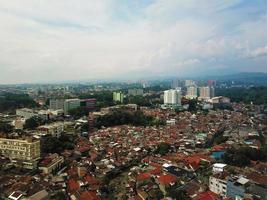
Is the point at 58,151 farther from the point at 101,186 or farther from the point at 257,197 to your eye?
the point at 257,197

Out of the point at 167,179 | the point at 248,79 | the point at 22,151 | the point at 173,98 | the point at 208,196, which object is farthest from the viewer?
the point at 248,79

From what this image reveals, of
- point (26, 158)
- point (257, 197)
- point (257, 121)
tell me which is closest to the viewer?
point (257, 197)

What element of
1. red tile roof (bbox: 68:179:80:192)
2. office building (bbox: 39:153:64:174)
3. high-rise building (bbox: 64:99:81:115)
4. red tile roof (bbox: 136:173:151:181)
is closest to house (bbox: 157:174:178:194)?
red tile roof (bbox: 136:173:151:181)

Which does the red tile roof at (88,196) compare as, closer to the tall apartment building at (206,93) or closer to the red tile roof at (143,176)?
the red tile roof at (143,176)

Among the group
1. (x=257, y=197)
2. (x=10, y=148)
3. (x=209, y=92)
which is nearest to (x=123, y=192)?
(x=257, y=197)

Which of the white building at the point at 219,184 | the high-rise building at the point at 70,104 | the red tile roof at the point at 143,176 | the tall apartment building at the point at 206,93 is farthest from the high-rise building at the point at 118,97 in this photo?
the white building at the point at 219,184

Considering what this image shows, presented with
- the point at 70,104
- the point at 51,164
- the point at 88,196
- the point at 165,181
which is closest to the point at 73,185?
the point at 88,196

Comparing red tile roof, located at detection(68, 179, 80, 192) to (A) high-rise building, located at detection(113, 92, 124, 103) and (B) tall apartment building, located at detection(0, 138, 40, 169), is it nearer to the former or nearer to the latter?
(B) tall apartment building, located at detection(0, 138, 40, 169)

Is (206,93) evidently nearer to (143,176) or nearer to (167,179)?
(143,176)
